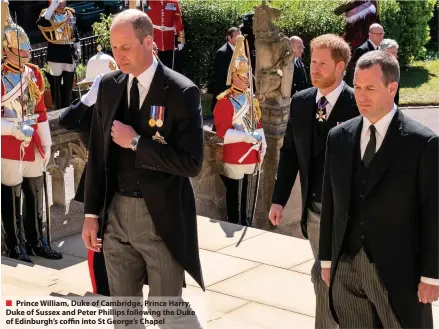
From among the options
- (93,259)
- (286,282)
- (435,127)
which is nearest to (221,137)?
(286,282)

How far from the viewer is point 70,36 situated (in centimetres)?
1494

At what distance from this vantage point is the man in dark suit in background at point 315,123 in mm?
6164

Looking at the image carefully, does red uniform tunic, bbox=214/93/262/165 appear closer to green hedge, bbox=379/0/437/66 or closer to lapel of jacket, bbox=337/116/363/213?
lapel of jacket, bbox=337/116/363/213

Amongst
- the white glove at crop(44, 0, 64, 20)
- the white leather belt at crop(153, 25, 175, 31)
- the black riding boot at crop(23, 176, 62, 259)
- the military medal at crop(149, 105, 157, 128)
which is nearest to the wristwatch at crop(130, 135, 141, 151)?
the military medal at crop(149, 105, 157, 128)

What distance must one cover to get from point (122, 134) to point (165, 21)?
32.9 feet

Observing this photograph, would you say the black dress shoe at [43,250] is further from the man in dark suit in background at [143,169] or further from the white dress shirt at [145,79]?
the white dress shirt at [145,79]

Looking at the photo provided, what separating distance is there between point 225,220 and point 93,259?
4123 millimetres

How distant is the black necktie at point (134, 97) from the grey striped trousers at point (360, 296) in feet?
4.50

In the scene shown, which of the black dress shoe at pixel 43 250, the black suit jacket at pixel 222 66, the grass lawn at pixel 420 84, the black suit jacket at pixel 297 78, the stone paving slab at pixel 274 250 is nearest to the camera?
the stone paving slab at pixel 274 250

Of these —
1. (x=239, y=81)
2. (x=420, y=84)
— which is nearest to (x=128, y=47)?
(x=239, y=81)

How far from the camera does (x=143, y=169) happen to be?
5555 mm

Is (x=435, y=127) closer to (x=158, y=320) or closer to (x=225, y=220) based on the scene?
(x=225, y=220)

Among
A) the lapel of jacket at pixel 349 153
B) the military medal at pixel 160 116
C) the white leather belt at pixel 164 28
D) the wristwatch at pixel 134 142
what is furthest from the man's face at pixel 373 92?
the white leather belt at pixel 164 28

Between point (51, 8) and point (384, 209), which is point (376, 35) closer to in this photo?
point (51, 8)
